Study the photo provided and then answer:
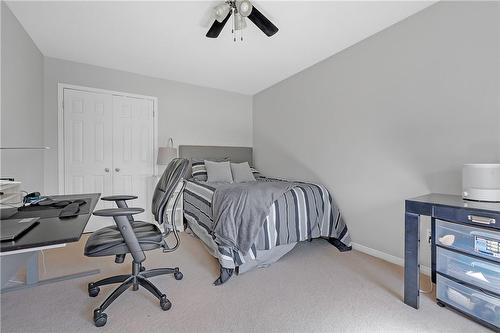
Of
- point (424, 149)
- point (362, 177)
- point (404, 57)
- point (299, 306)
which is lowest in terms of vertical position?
point (299, 306)

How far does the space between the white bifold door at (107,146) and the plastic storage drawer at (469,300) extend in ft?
11.8

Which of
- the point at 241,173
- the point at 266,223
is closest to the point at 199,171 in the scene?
the point at 241,173

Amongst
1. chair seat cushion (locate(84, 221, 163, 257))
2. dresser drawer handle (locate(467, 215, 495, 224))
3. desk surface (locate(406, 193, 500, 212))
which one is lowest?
chair seat cushion (locate(84, 221, 163, 257))

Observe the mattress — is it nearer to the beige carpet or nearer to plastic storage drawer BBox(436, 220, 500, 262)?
the beige carpet

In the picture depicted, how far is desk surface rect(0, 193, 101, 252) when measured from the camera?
33.2 inches

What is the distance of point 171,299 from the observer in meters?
1.84

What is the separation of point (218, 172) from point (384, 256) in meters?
2.37

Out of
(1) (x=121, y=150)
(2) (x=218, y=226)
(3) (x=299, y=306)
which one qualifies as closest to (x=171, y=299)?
(2) (x=218, y=226)

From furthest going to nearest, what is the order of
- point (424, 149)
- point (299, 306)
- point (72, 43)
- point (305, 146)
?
point (305, 146), point (72, 43), point (424, 149), point (299, 306)

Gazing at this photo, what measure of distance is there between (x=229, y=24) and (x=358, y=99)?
164 cm

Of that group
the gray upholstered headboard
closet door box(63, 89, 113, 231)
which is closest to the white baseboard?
the gray upholstered headboard

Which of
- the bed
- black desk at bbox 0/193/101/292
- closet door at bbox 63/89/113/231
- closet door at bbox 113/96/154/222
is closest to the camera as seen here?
black desk at bbox 0/193/101/292

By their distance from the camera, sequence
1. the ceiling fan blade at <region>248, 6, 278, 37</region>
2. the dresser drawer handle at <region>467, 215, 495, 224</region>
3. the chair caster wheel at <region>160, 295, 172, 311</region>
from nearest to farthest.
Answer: the dresser drawer handle at <region>467, 215, 495, 224</region> < the chair caster wheel at <region>160, 295, 172, 311</region> < the ceiling fan blade at <region>248, 6, 278, 37</region>

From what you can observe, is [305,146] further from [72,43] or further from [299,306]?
[72,43]
